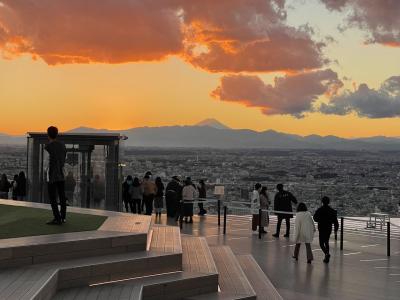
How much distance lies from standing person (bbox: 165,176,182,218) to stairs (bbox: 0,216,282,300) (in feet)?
34.5

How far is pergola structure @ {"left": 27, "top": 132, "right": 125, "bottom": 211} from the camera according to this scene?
17.7 m

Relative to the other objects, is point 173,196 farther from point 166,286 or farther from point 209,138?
point 209,138

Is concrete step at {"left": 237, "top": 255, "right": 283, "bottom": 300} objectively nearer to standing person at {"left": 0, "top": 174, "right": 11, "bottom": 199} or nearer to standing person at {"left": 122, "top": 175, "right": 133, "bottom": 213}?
standing person at {"left": 122, "top": 175, "right": 133, "bottom": 213}

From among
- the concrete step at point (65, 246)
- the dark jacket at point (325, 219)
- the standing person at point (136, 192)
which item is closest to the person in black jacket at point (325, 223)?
the dark jacket at point (325, 219)

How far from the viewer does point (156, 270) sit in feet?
29.0

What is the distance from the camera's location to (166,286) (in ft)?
27.1

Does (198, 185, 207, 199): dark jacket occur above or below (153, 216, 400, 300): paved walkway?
above

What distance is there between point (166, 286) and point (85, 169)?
10.1 metres

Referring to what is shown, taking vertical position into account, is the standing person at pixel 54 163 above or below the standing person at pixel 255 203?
above

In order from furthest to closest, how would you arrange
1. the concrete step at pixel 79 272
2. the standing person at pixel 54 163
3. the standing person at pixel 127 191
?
the standing person at pixel 127 191, the standing person at pixel 54 163, the concrete step at pixel 79 272

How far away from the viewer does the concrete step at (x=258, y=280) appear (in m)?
9.58

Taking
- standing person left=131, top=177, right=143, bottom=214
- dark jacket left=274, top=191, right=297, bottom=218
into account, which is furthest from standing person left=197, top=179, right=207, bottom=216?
dark jacket left=274, top=191, right=297, bottom=218

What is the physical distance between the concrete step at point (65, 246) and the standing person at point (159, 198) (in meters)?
11.8

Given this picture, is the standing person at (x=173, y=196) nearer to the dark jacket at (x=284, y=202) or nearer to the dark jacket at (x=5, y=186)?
the dark jacket at (x=284, y=202)
